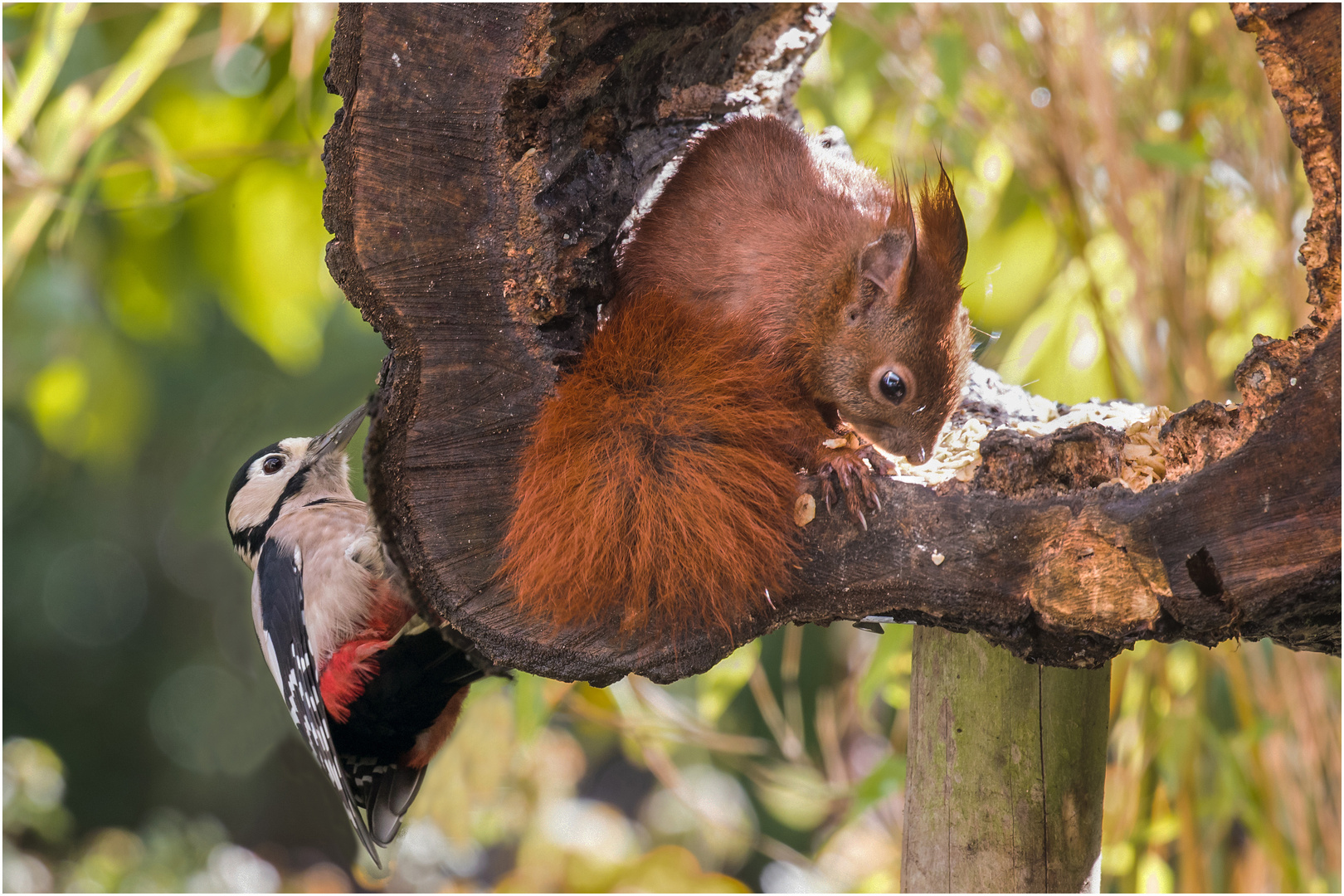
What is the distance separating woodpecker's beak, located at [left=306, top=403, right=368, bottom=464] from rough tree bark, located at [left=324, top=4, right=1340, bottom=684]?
442 mm

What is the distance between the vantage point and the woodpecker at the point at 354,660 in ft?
3.58

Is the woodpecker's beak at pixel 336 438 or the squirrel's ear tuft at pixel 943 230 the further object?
the woodpecker's beak at pixel 336 438

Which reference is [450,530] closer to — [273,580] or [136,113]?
[273,580]

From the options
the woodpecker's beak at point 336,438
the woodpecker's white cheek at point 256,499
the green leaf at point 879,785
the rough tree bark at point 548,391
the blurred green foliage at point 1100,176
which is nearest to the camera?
the rough tree bark at point 548,391

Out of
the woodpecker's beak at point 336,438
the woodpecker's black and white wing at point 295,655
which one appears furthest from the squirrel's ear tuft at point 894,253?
the woodpecker's black and white wing at point 295,655

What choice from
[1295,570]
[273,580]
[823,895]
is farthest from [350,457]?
[823,895]

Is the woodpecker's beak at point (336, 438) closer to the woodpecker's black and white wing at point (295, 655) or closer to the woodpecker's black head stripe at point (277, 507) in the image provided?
the woodpecker's black head stripe at point (277, 507)

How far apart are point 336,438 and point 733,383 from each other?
654 millimetres

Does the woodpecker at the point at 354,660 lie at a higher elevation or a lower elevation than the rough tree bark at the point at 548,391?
lower

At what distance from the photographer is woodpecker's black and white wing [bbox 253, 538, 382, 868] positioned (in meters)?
1.08

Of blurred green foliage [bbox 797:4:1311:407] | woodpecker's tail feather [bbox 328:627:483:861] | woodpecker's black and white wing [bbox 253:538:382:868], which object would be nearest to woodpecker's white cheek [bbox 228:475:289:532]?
woodpecker's black and white wing [bbox 253:538:382:868]

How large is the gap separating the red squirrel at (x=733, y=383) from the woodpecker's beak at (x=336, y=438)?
0.43 meters

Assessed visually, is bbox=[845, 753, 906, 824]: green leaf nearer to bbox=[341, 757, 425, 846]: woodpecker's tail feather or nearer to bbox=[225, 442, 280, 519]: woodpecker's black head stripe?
bbox=[341, 757, 425, 846]: woodpecker's tail feather

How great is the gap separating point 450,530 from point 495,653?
0.39ft
